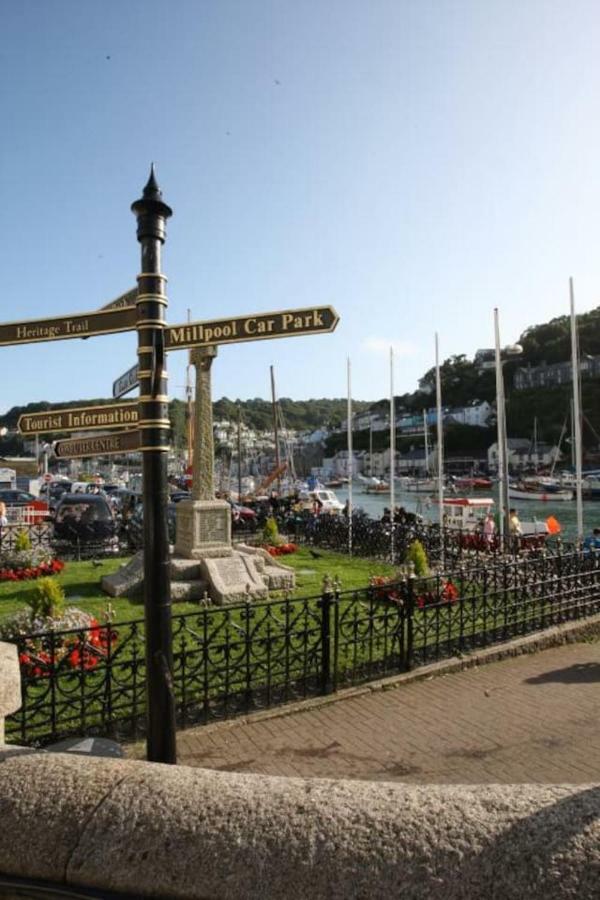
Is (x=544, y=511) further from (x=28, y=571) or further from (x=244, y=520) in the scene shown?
(x=28, y=571)

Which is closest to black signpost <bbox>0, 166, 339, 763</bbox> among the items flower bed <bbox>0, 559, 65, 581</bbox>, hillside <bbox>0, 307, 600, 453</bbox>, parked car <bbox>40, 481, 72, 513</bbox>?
flower bed <bbox>0, 559, 65, 581</bbox>

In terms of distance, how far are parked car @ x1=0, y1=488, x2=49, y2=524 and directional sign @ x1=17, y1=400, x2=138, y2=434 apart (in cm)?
2255

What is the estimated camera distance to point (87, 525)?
19.8 m

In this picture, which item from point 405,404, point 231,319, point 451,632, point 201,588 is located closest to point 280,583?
point 201,588

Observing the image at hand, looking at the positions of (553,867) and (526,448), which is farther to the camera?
(526,448)

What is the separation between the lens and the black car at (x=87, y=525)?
61.5 ft

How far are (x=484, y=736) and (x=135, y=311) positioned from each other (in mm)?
5351

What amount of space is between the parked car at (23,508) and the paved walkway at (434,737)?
68.9 feet

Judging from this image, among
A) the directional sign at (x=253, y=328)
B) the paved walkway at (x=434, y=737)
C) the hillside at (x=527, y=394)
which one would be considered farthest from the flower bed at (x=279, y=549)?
the hillside at (x=527, y=394)

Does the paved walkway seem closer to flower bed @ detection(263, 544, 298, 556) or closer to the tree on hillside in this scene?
flower bed @ detection(263, 544, 298, 556)

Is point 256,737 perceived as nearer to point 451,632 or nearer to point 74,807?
point 451,632

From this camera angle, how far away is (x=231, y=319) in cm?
392

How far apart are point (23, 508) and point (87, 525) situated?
1172 cm

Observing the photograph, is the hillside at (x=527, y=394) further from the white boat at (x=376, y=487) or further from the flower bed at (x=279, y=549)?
the flower bed at (x=279, y=549)
